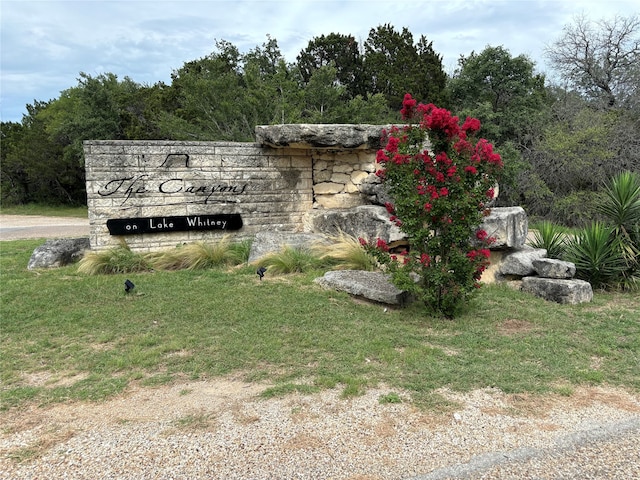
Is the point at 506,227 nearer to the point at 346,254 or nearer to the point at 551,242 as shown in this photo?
the point at 551,242

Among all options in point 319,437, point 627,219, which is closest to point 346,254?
point 627,219

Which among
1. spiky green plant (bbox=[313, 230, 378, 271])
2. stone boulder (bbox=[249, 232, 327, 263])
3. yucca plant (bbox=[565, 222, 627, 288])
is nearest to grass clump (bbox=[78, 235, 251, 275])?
stone boulder (bbox=[249, 232, 327, 263])

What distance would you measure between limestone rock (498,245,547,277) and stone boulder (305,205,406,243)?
5.48 ft

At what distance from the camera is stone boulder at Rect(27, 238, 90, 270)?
803 centimetres

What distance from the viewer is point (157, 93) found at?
24.9 metres

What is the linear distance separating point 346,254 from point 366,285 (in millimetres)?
1564

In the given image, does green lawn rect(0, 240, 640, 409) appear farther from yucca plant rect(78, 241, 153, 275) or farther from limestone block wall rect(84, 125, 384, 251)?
limestone block wall rect(84, 125, 384, 251)

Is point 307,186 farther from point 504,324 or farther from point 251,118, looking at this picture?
point 251,118

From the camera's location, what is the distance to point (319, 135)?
849cm

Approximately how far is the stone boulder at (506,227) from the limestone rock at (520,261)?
0.15 metres

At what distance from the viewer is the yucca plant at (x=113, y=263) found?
7.46m

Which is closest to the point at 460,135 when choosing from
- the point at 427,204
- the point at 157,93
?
the point at 427,204

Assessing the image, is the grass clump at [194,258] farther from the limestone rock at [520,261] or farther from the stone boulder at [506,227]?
the limestone rock at [520,261]

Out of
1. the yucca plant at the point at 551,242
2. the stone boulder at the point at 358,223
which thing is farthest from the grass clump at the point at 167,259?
the yucca plant at the point at 551,242
